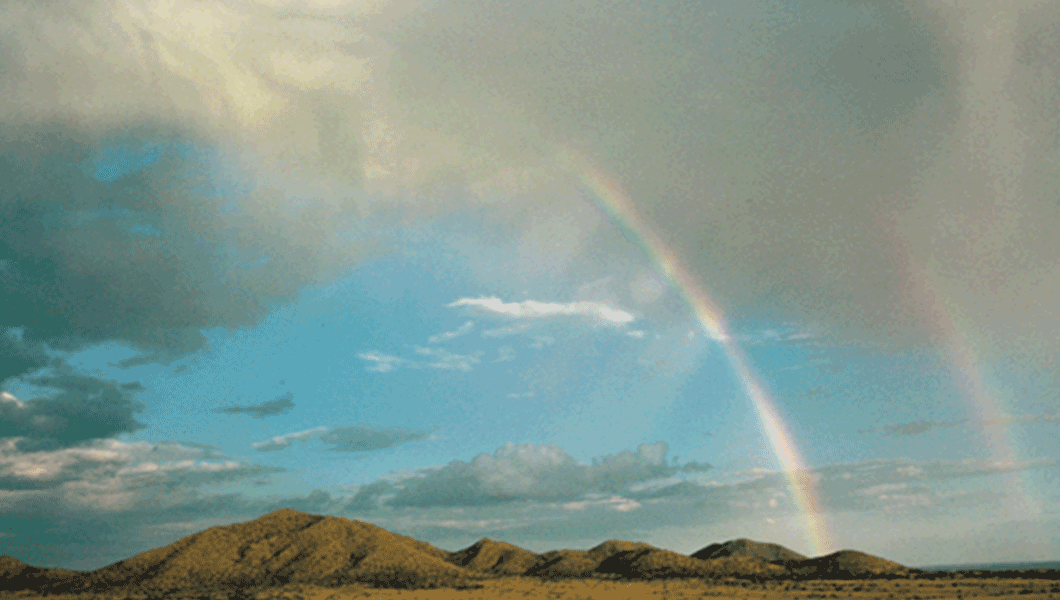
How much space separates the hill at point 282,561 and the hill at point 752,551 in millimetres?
85849

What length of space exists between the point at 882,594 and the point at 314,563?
78.6m

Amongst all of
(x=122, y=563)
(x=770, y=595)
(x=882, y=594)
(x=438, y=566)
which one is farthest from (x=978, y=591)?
(x=122, y=563)

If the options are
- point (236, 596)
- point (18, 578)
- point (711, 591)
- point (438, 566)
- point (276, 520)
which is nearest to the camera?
point (236, 596)

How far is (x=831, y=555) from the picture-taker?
533 ft

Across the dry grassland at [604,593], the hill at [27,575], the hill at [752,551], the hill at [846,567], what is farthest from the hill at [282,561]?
the hill at [752,551]

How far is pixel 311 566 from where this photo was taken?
11381 cm

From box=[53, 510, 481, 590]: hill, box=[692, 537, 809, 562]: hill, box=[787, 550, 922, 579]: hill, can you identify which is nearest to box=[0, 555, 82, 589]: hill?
box=[53, 510, 481, 590]: hill

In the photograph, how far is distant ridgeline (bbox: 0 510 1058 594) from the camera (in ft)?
351

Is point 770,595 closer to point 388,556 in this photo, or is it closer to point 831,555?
point 388,556

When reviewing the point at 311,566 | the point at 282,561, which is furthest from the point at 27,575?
the point at 311,566

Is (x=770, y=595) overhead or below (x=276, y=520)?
below

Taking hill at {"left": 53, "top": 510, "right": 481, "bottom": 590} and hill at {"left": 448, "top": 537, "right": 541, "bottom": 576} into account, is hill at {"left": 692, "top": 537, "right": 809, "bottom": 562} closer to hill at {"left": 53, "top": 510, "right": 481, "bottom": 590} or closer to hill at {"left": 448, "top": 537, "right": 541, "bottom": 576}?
hill at {"left": 448, "top": 537, "right": 541, "bottom": 576}

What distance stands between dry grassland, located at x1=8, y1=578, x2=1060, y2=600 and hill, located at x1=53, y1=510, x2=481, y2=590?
12.6 meters

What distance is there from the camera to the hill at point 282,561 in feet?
352
